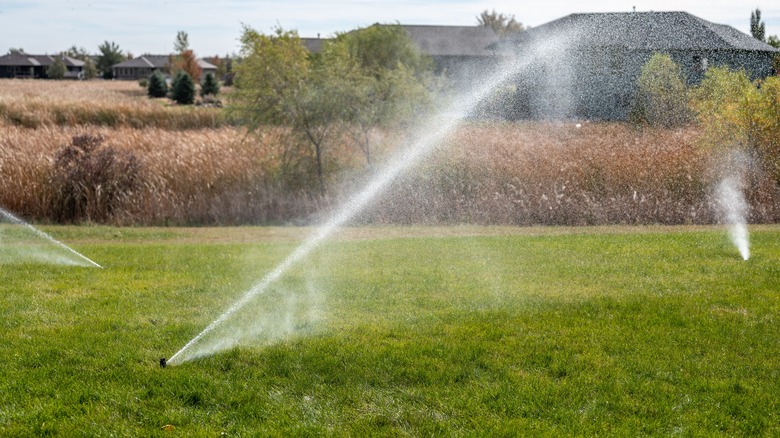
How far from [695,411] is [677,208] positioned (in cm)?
1029

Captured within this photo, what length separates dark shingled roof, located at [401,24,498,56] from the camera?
5831 centimetres

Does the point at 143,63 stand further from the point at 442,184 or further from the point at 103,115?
the point at 442,184

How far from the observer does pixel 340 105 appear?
16.5m

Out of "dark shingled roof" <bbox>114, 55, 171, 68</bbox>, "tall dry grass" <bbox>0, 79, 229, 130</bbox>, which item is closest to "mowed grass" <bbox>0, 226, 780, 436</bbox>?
"tall dry grass" <bbox>0, 79, 229, 130</bbox>

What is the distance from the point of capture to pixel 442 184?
15953 mm

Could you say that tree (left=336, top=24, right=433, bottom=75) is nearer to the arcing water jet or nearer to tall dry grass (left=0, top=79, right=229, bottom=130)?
tall dry grass (left=0, top=79, right=229, bottom=130)

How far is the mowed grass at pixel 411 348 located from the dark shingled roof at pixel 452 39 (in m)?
49.5

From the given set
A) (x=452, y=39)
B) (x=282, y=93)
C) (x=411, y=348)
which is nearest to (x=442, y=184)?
(x=282, y=93)

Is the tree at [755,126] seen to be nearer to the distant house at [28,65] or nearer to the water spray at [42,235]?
the water spray at [42,235]

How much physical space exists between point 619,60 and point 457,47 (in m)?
21.1

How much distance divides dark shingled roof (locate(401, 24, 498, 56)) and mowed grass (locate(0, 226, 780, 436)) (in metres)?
49.5

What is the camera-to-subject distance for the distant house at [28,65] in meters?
102

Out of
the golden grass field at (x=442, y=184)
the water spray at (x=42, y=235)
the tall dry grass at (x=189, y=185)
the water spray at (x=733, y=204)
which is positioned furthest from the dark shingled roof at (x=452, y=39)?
the water spray at (x=42, y=235)

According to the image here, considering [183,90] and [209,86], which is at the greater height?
[209,86]
